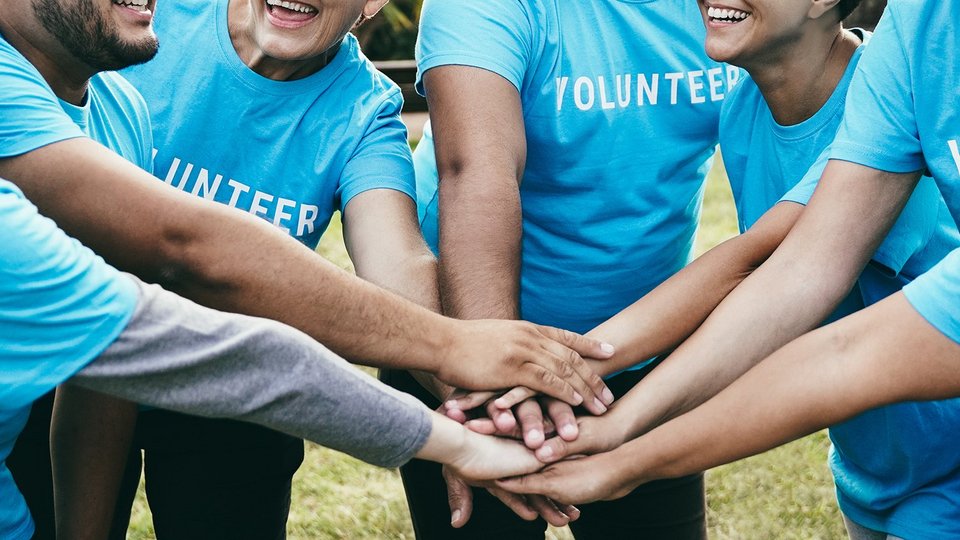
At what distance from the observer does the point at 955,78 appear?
6.99 feet

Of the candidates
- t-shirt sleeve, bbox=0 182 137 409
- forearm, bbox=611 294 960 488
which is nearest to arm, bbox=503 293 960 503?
forearm, bbox=611 294 960 488

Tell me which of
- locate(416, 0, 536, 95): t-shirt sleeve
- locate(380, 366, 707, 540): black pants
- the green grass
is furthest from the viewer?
the green grass

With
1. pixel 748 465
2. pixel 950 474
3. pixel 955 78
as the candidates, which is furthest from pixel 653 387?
pixel 748 465

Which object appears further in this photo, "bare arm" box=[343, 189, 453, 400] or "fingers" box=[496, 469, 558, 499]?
"bare arm" box=[343, 189, 453, 400]

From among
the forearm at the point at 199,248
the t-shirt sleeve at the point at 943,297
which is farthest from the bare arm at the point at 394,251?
the t-shirt sleeve at the point at 943,297

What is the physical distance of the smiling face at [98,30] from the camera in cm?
227

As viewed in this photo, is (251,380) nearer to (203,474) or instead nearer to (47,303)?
(47,303)

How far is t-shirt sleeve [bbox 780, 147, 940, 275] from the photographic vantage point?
2.38 meters

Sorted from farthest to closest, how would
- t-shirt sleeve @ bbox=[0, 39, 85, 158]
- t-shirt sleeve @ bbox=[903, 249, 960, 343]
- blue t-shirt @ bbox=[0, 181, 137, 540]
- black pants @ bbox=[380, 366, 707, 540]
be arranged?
1. black pants @ bbox=[380, 366, 707, 540]
2. t-shirt sleeve @ bbox=[0, 39, 85, 158]
3. t-shirt sleeve @ bbox=[903, 249, 960, 343]
4. blue t-shirt @ bbox=[0, 181, 137, 540]

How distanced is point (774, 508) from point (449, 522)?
72.4 inches

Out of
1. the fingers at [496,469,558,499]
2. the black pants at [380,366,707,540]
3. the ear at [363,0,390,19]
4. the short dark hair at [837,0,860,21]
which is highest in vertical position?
the short dark hair at [837,0,860,21]

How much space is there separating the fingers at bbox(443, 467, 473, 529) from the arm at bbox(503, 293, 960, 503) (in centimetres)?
22

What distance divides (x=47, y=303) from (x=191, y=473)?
4.18 ft

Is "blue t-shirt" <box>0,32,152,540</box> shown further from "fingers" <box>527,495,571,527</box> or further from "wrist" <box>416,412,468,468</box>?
"fingers" <box>527,495,571,527</box>
